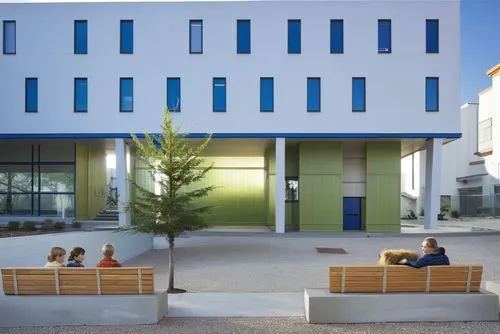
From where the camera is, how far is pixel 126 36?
27.5 m

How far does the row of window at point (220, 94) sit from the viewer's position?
2717 centimetres

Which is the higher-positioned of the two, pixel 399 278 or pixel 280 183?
pixel 280 183

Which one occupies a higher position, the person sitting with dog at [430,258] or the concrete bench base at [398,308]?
the person sitting with dog at [430,258]

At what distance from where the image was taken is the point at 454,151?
5425 centimetres

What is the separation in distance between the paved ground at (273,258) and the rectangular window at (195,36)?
9781 mm

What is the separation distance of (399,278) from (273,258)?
984 centimetres

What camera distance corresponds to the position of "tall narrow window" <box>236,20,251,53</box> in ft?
89.5

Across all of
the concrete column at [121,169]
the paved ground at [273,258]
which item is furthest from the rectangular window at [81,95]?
the paved ground at [273,258]

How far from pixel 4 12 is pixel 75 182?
34.3 ft

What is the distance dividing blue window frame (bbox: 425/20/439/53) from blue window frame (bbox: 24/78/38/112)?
2086 centimetres

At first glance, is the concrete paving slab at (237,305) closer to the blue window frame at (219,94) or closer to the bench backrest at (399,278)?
the bench backrest at (399,278)

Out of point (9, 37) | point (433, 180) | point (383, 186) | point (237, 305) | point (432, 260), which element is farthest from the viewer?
point (383, 186)

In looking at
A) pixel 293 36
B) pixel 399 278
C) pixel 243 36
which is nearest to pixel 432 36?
pixel 293 36

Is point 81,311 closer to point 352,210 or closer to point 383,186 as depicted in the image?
point 383,186
